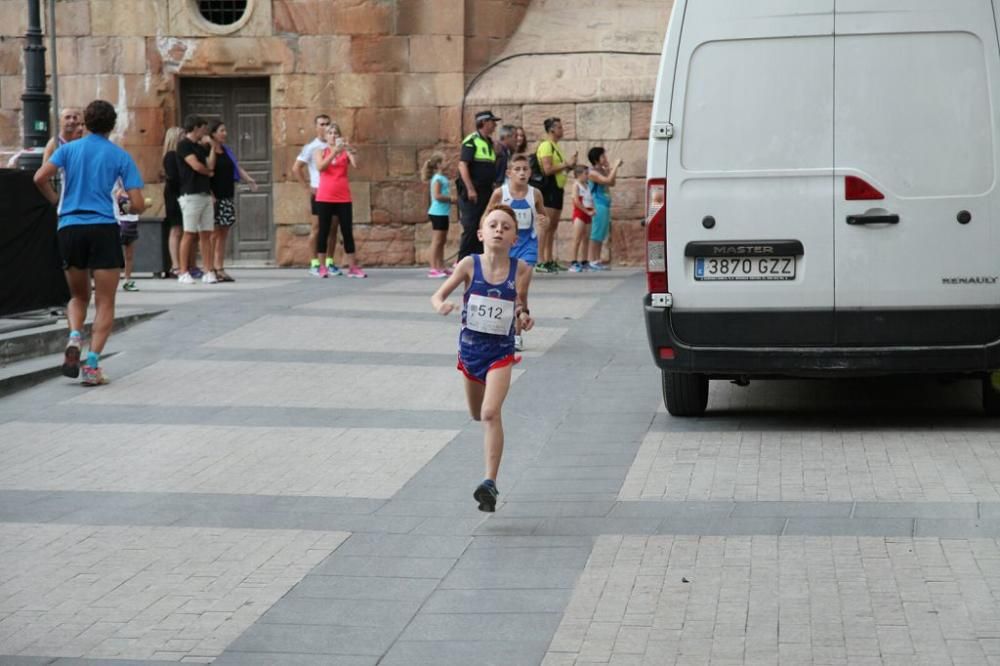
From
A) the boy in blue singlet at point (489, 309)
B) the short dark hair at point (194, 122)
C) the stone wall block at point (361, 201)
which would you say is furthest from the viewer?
the stone wall block at point (361, 201)

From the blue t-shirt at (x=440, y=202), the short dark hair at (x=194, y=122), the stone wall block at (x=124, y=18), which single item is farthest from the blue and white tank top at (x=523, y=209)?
the stone wall block at (x=124, y=18)

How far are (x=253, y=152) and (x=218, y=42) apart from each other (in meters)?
1.51

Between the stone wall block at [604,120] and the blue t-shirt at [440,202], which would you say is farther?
the stone wall block at [604,120]

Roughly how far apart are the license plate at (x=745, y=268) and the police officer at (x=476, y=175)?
8209 millimetres

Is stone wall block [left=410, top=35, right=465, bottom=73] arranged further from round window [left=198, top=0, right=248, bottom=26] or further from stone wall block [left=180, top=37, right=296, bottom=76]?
round window [left=198, top=0, right=248, bottom=26]

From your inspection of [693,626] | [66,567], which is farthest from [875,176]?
[66,567]

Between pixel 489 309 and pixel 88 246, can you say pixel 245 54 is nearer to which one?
pixel 88 246

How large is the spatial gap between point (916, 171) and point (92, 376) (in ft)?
17.8

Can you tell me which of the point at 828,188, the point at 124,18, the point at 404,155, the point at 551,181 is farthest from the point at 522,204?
the point at 124,18

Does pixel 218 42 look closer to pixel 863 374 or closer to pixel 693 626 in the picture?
pixel 863 374

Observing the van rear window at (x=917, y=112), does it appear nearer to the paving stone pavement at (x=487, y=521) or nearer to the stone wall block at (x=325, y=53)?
the paving stone pavement at (x=487, y=521)

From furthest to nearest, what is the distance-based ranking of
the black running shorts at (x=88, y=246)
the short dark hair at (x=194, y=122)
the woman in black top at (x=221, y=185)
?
the woman in black top at (x=221, y=185)
the short dark hair at (x=194, y=122)
the black running shorts at (x=88, y=246)

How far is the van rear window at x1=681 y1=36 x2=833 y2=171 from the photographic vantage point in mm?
8977

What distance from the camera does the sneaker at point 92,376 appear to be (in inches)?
437
